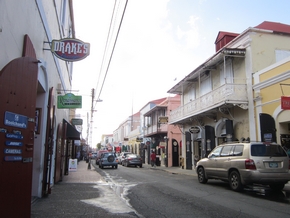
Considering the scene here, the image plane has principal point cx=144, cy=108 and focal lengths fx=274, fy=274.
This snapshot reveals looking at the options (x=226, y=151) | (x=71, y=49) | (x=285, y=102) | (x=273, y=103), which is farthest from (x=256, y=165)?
(x=71, y=49)

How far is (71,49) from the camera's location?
7.88m

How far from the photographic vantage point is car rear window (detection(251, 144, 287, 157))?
32.9 ft

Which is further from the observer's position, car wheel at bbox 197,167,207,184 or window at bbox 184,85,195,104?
window at bbox 184,85,195,104

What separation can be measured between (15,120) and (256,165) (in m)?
8.41

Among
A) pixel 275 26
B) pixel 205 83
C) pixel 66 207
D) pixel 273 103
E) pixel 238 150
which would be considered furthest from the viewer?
pixel 205 83

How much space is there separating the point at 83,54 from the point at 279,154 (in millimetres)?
7781

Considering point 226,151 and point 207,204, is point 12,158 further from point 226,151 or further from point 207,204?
point 226,151

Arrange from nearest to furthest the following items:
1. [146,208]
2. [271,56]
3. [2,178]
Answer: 1. [2,178]
2. [146,208]
3. [271,56]

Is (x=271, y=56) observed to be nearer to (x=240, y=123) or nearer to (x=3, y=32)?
(x=240, y=123)

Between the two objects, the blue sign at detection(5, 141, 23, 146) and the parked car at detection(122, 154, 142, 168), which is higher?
the blue sign at detection(5, 141, 23, 146)

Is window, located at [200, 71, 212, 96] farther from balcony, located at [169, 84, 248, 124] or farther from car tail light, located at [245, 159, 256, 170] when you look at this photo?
car tail light, located at [245, 159, 256, 170]

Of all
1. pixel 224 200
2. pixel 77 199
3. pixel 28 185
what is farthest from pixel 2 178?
pixel 224 200

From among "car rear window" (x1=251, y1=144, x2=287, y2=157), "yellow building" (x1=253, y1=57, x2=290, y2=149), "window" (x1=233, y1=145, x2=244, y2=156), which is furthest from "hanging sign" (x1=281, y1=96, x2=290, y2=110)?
"window" (x1=233, y1=145, x2=244, y2=156)

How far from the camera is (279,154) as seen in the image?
33.1ft
